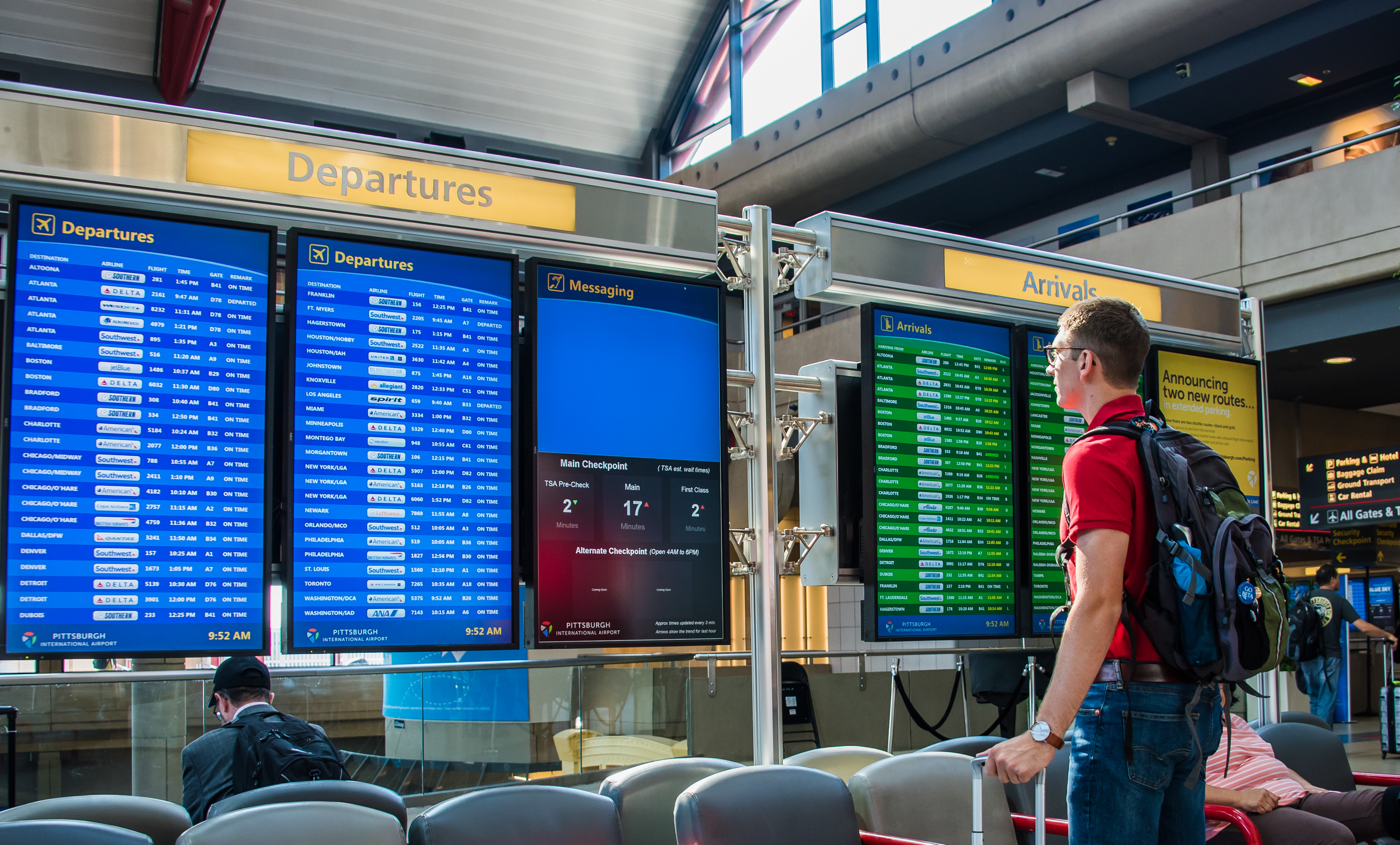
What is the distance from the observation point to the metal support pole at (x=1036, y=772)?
7.88ft

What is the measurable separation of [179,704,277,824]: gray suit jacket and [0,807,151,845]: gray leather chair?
1.46m

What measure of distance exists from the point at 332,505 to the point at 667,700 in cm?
415

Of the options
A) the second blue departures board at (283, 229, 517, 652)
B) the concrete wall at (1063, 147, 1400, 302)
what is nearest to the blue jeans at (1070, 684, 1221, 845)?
the second blue departures board at (283, 229, 517, 652)

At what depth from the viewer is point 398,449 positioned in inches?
168

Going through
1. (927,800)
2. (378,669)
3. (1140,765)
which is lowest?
(927,800)

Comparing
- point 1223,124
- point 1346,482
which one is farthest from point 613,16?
point 1346,482

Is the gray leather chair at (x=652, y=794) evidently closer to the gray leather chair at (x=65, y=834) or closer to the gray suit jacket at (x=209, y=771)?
the gray leather chair at (x=65, y=834)

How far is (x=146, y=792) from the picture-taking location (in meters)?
6.02

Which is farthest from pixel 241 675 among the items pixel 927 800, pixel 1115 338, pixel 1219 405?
pixel 1219 405

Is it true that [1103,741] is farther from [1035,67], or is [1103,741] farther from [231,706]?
[1035,67]

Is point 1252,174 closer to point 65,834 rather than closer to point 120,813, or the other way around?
point 120,813

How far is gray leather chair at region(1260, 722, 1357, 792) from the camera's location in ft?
15.8

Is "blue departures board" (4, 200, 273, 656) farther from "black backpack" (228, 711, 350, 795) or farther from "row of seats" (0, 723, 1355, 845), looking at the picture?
"row of seats" (0, 723, 1355, 845)

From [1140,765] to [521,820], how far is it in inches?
61.5
